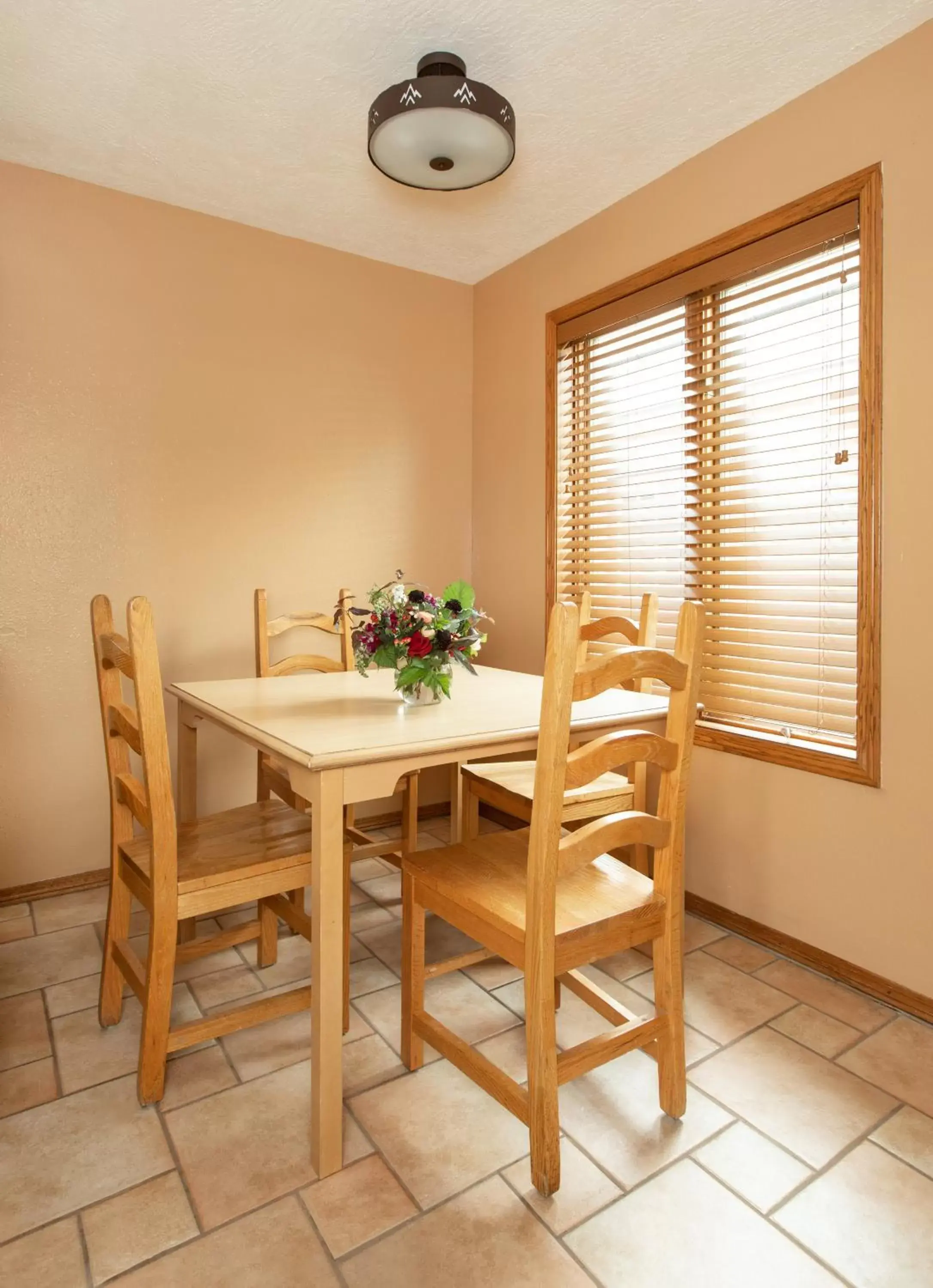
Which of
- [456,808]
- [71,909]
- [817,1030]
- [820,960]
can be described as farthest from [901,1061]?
[71,909]

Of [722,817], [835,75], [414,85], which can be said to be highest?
[835,75]

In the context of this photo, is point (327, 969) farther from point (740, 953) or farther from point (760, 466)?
point (760, 466)

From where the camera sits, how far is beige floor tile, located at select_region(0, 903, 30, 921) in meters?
2.56

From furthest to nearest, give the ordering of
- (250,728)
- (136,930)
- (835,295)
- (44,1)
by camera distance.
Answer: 1. (136,930)
2. (835,295)
3. (44,1)
4. (250,728)

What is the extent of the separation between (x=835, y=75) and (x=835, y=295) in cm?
59

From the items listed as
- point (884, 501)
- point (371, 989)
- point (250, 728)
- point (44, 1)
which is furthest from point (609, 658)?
point (44, 1)

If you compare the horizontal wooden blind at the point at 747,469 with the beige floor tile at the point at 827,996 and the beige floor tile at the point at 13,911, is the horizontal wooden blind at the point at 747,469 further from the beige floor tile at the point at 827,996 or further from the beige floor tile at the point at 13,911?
the beige floor tile at the point at 13,911

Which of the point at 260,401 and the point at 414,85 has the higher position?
the point at 414,85

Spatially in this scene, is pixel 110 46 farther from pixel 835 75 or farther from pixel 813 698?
pixel 813 698

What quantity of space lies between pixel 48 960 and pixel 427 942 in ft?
3.76

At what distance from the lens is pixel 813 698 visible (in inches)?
89.8

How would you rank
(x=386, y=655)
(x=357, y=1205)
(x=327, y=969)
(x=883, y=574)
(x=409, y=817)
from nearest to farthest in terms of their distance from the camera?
(x=357, y=1205), (x=327, y=969), (x=386, y=655), (x=883, y=574), (x=409, y=817)

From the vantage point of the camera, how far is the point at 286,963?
2262 mm

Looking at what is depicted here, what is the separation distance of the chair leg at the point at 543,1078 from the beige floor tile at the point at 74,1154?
73 centimetres
